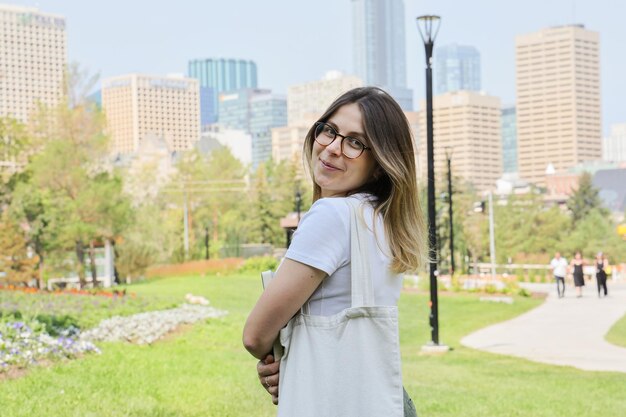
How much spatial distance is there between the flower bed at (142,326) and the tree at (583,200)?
51554mm

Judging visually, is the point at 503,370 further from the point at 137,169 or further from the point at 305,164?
the point at 137,169

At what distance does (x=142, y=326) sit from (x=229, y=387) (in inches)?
263

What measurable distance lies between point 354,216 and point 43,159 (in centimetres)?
3117

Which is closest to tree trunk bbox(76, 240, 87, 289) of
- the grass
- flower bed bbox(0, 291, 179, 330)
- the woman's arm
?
flower bed bbox(0, 291, 179, 330)

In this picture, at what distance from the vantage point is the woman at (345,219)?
2150 mm

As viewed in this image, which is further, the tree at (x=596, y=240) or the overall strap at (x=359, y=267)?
the tree at (x=596, y=240)

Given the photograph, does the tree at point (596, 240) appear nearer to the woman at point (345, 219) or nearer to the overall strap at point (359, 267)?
the woman at point (345, 219)

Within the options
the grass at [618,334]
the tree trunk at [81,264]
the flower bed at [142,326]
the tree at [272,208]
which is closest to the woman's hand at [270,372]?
the flower bed at [142,326]

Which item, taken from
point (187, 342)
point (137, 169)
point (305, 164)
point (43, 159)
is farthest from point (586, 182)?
point (305, 164)

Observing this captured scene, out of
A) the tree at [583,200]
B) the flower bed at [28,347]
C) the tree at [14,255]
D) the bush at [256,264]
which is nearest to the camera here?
the flower bed at [28,347]

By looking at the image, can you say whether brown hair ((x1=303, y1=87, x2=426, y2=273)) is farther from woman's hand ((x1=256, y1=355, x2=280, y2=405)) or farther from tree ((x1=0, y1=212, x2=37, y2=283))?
tree ((x1=0, y1=212, x2=37, y2=283))

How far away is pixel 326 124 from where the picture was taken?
2.43 metres

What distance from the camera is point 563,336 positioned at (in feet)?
55.2

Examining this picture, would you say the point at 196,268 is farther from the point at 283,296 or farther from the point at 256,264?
the point at 283,296
